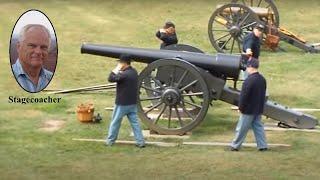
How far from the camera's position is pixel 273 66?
15727mm

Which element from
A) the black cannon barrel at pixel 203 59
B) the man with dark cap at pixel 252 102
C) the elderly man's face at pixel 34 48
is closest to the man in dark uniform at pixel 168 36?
the black cannon barrel at pixel 203 59

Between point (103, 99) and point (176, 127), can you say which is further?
point (103, 99)

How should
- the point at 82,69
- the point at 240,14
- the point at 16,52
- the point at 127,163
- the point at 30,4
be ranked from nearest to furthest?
the point at 127,163, the point at 16,52, the point at 82,69, the point at 240,14, the point at 30,4

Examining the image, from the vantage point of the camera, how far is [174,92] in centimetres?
1088

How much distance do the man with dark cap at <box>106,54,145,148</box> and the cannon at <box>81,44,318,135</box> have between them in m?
0.54

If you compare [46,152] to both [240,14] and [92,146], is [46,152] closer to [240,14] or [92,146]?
[92,146]

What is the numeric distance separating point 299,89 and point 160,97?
399 cm

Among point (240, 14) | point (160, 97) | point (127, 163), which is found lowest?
point (127, 163)

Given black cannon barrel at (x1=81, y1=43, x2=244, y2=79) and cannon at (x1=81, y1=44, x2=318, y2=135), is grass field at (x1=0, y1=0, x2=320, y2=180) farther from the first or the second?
black cannon barrel at (x1=81, y1=43, x2=244, y2=79)

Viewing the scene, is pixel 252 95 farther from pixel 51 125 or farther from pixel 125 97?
pixel 51 125

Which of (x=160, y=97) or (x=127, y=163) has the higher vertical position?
(x=160, y=97)

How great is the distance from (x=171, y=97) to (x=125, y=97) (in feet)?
3.01

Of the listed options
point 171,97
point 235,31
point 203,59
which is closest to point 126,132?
point 171,97

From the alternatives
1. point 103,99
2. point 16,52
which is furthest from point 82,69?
point 16,52
